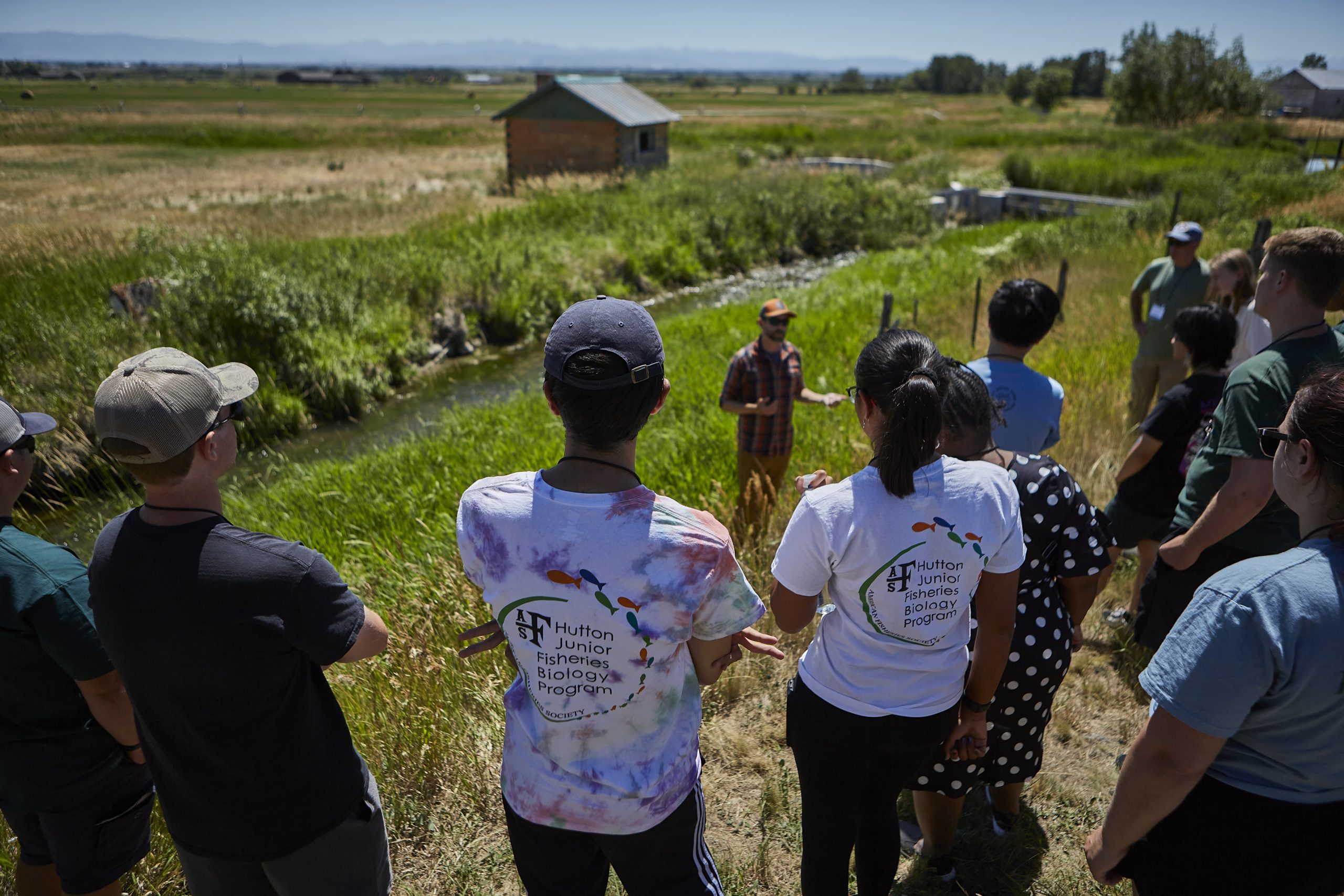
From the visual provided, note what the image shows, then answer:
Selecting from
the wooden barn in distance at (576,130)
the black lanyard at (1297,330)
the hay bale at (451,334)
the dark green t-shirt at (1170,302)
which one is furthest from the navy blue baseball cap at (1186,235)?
the wooden barn in distance at (576,130)

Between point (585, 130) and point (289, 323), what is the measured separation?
17.8m

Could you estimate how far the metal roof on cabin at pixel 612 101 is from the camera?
24.7m

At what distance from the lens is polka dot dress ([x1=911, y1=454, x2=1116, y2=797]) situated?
7.33ft

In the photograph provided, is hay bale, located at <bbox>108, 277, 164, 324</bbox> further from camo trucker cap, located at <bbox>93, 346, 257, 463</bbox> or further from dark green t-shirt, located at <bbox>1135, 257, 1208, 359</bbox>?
dark green t-shirt, located at <bbox>1135, 257, 1208, 359</bbox>

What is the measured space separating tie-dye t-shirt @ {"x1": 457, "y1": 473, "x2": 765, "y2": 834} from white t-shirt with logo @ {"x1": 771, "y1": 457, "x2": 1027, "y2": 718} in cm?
32

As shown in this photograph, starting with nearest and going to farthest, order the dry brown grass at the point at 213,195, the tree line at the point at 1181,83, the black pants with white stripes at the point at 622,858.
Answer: the black pants with white stripes at the point at 622,858
the dry brown grass at the point at 213,195
the tree line at the point at 1181,83

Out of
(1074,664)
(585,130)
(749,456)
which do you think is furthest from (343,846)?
(585,130)

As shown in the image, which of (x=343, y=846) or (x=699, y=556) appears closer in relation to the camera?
(x=699, y=556)

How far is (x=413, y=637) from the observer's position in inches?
149

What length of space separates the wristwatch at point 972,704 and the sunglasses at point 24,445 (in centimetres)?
264

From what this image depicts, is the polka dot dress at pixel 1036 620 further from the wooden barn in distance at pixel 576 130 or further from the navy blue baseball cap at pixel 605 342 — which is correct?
the wooden barn in distance at pixel 576 130

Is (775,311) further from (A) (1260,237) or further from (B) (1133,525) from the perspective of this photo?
(A) (1260,237)

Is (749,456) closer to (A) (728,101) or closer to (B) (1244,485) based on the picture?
(B) (1244,485)

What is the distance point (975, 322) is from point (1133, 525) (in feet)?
14.4
